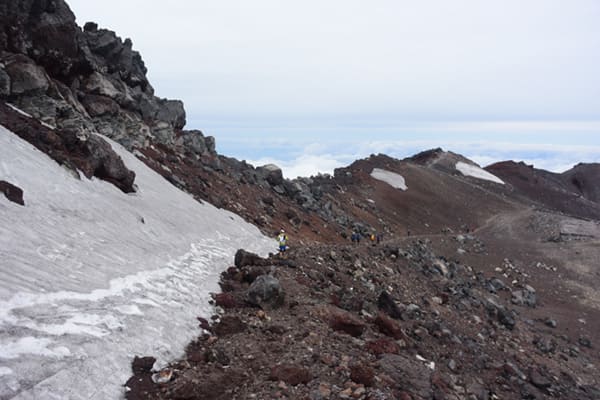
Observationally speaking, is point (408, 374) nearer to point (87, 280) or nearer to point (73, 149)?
point (87, 280)

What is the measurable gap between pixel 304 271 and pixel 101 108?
77.9ft

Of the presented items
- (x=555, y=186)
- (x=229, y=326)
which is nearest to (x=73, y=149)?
(x=229, y=326)

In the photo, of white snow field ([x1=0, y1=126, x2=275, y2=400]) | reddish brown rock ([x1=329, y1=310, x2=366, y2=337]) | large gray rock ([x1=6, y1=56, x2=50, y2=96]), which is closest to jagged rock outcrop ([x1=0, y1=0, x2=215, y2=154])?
large gray rock ([x1=6, y1=56, x2=50, y2=96])

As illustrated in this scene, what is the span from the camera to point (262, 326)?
12211mm

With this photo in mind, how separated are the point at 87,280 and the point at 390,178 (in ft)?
201

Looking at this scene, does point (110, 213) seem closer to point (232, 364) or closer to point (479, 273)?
point (232, 364)

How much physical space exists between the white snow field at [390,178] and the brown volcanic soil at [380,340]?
33.1 metres

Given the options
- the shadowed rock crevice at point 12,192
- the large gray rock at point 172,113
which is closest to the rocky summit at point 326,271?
the shadowed rock crevice at point 12,192

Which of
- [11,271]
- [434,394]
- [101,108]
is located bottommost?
[434,394]

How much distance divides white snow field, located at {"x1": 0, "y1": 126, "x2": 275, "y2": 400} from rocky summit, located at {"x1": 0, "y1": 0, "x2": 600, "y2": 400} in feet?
1.98

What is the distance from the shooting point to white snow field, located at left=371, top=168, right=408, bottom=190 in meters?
67.6

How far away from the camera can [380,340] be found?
40.4 feet

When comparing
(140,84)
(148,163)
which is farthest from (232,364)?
(140,84)

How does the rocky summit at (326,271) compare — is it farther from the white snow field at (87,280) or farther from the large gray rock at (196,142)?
the white snow field at (87,280)
